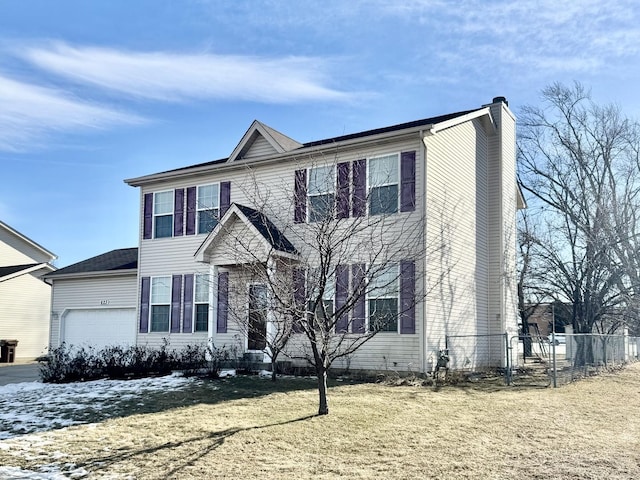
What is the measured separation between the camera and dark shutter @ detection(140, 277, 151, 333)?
2016cm

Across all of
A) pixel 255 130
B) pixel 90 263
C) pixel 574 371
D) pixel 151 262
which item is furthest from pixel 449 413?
pixel 90 263

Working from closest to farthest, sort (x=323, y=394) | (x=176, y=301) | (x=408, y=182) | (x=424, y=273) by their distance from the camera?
(x=323, y=394), (x=424, y=273), (x=408, y=182), (x=176, y=301)

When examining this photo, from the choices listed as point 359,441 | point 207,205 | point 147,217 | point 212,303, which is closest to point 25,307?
point 147,217

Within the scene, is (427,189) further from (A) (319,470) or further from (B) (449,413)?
(A) (319,470)

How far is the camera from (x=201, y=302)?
19.1m

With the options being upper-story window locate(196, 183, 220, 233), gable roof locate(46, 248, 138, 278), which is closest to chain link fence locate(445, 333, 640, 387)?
upper-story window locate(196, 183, 220, 233)

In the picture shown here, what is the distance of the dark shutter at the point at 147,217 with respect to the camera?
20609mm

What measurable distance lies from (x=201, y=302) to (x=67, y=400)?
23.7 ft

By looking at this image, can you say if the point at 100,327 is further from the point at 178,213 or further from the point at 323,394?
the point at 323,394

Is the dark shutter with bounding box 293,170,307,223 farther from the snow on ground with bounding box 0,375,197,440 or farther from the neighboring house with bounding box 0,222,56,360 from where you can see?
the neighboring house with bounding box 0,222,56,360

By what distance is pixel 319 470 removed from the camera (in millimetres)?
7672

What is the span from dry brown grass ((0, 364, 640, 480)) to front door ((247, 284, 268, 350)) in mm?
2444

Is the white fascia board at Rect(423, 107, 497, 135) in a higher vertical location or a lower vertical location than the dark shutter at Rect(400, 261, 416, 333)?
higher

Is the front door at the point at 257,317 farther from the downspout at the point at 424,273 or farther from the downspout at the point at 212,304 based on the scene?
the downspout at the point at 424,273
